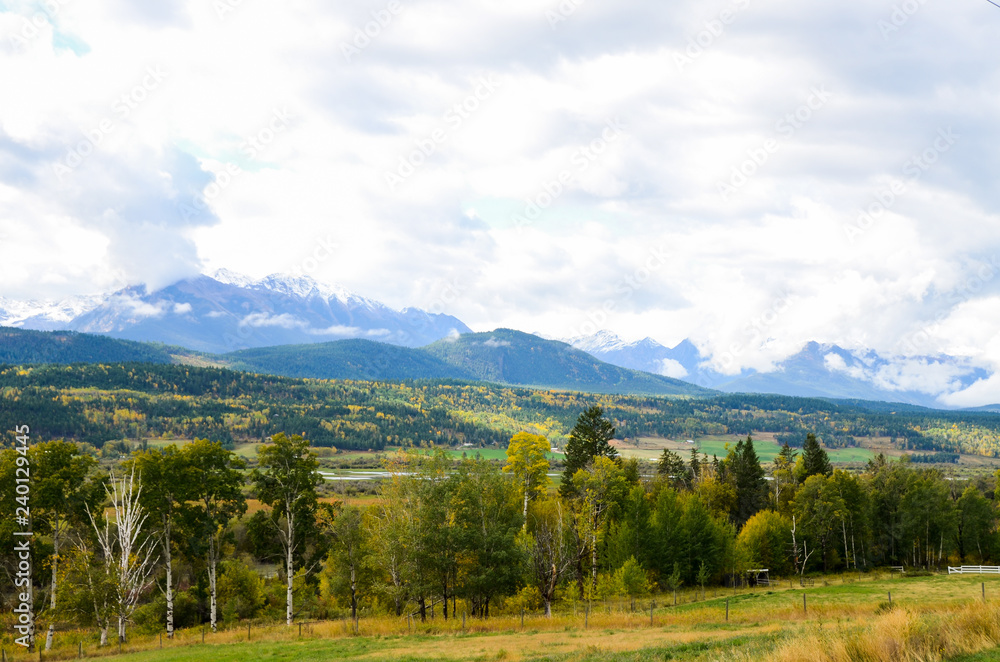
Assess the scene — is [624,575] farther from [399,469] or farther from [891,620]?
[891,620]

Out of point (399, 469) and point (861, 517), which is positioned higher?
point (399, 469)

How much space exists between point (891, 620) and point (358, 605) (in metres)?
54.1

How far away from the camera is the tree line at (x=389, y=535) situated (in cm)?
4647

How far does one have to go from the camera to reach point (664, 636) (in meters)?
32.0

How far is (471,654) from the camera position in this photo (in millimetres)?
29219

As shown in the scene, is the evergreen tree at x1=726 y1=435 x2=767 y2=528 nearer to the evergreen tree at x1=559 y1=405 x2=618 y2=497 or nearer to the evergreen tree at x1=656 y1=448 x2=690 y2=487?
the evergreen tree at x1=656 y1=448 x2=690 y2=487

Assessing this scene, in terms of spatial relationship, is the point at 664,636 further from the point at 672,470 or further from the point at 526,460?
the point at 672,470

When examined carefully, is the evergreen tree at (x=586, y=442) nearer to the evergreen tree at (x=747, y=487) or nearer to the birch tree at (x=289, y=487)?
the evergreen tree at (x=747, y=487)

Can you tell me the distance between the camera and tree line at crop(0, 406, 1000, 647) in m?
46.5

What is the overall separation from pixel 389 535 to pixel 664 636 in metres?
24.6

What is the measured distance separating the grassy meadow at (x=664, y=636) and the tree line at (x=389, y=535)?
4.13m

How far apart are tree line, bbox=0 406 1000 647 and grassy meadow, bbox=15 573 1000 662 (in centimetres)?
413

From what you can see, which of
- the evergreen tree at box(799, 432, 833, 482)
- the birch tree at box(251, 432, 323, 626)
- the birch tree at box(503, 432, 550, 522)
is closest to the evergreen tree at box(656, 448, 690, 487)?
the evergreen tree at box(799, 432, 833, 482)

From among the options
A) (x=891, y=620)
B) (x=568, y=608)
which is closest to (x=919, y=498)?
(x=568, y=608)
